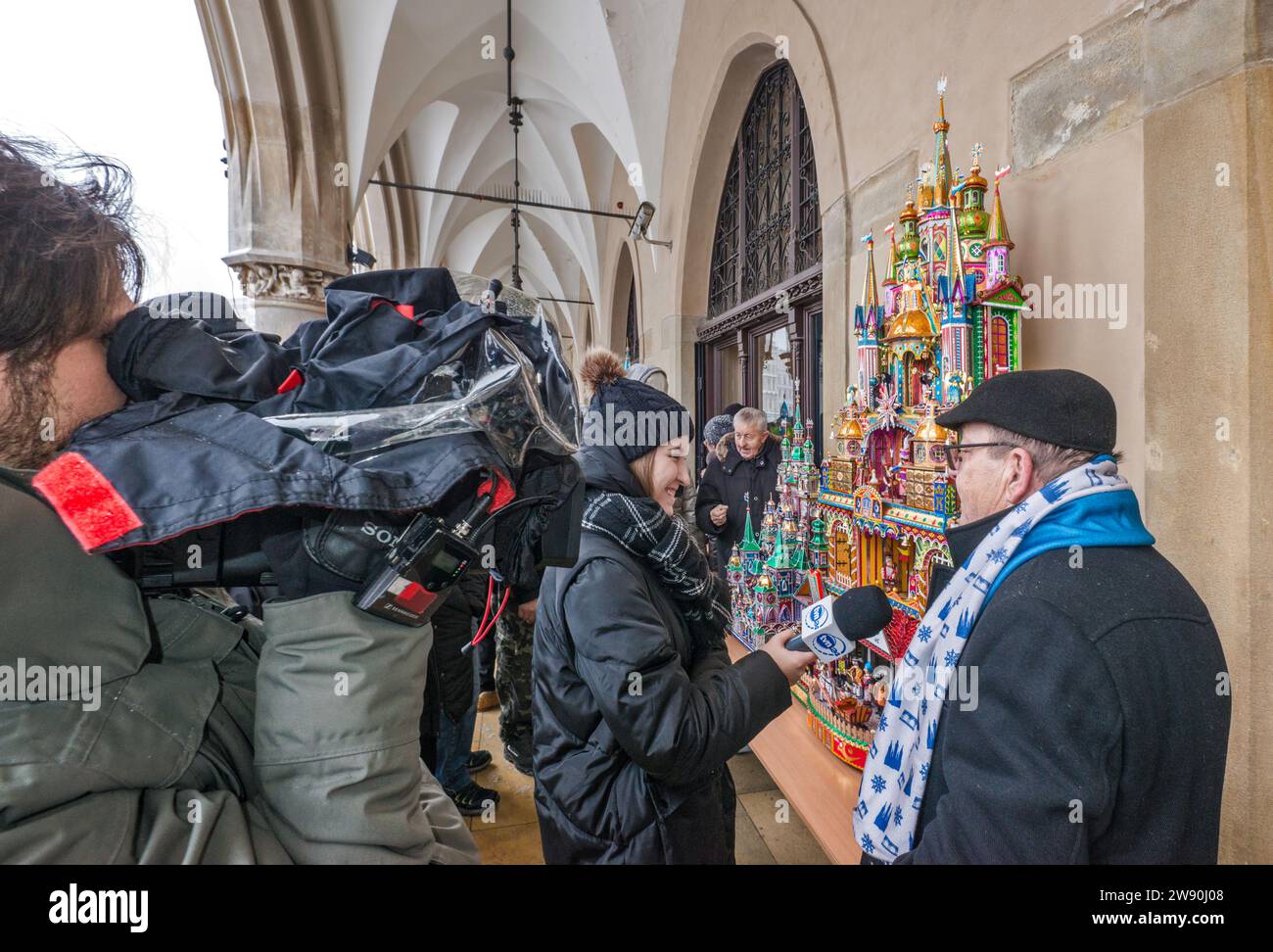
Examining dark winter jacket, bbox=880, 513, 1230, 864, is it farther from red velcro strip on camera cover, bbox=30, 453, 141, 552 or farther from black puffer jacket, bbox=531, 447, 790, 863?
red velcro strip on camera cover, bbox=30, 453, 141, 552

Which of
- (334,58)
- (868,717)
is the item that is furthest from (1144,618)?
(334,58)

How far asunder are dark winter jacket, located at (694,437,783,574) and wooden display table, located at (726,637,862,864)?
1.34m

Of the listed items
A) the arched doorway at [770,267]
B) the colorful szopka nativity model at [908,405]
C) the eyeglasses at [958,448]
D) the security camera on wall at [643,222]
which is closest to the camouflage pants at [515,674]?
the colorful szopka nativity model at [908,405]

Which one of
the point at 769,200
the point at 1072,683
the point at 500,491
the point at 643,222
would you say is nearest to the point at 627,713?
the point at 500,491

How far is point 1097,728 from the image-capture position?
35.4 inches

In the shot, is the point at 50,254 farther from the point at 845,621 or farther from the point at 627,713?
the point at 845,621

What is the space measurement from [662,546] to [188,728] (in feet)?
2.89

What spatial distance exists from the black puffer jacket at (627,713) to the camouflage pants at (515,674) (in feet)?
4.89

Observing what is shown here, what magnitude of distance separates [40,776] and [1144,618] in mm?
1425

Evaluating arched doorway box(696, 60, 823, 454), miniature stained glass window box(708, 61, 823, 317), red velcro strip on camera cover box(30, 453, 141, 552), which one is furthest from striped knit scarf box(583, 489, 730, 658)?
miniature stained glass window box(708, 61, 823, 317)

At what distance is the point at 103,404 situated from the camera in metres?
0.61

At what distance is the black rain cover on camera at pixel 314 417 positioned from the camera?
1.75 feet

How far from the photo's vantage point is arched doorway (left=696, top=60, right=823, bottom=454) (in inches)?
161

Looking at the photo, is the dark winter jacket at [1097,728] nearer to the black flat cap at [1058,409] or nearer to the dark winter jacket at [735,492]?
the black flat cap at [1058,409]
